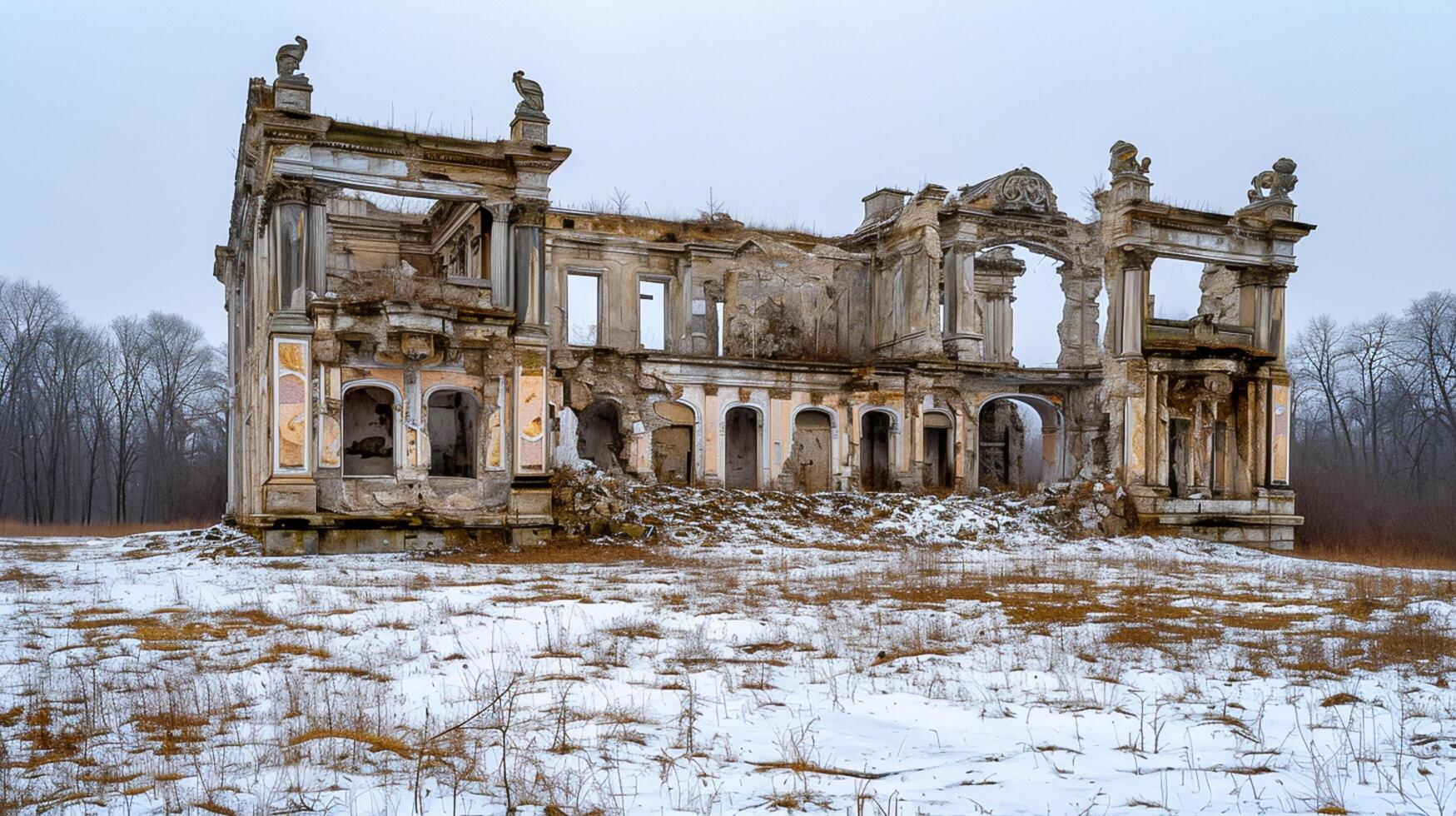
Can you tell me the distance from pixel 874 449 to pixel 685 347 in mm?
6706

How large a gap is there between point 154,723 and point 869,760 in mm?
4537

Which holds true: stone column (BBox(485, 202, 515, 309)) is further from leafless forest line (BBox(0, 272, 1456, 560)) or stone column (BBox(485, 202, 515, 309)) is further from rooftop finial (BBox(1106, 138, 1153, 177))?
leafless forest line (BBox(0, 272, 1456, 560))

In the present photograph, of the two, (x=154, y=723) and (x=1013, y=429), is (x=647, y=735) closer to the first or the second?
(x=154, y=723)

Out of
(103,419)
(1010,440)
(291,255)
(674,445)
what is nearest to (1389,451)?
(1010,440)

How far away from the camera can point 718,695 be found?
835 cm

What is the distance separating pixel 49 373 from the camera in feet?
172

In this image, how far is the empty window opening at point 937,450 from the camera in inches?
1388

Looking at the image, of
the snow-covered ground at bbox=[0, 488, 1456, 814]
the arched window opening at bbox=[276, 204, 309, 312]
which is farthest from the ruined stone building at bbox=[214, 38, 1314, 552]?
the snow-covered ground at bbox=[0, 488, 1456, 814]

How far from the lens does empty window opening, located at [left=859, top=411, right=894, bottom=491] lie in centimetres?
3419

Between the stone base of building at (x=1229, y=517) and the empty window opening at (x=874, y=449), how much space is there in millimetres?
8407

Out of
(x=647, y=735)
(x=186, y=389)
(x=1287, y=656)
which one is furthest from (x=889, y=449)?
(x=186, y=389)

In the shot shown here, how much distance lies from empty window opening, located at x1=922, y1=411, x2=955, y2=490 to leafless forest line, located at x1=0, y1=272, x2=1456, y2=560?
36.7 ft

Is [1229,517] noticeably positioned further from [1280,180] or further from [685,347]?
[685,347]

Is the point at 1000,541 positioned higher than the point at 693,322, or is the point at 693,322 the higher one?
the point at 693,322
